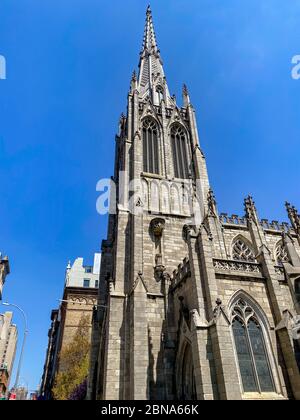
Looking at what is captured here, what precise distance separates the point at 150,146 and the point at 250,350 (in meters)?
20.6

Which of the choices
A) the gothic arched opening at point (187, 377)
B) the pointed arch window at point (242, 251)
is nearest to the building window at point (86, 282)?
the pointed arch window at point (242, 251)

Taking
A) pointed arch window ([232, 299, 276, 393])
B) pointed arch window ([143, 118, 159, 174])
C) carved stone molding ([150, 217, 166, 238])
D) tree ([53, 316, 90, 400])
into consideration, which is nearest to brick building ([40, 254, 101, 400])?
tree ([53, 316, 90, 400])

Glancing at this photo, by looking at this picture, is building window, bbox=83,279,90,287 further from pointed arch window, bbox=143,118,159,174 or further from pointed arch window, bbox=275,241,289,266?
pointed arch window, bbox=275,241,289,266

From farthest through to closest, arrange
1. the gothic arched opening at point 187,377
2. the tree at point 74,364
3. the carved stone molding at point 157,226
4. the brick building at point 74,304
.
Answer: the brick building at point 74,304 → the tree at point 74,364 → the carved stone molding at point 157,226 → the gothic arched opening at point 187,377

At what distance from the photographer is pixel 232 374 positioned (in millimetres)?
10641

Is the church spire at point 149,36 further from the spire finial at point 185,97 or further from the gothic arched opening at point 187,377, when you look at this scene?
the gothic arched opening at point 187,377

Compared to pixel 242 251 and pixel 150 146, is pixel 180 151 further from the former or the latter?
pixel 242 251

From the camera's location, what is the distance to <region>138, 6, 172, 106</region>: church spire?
37719mm

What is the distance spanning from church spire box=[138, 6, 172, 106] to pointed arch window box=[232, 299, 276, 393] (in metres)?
27.9

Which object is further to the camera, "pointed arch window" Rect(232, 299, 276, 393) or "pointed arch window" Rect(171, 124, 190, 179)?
"pointed arch window" Rect(171, 124, 190, 179)

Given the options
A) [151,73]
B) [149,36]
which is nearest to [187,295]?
[151,73]

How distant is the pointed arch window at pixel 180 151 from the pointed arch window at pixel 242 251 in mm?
7761

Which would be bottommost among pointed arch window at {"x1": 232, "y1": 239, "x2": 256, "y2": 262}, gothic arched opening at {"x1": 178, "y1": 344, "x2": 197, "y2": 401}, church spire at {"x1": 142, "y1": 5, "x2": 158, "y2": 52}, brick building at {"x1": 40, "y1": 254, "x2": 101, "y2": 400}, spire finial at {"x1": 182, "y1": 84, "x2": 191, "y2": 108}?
gothic arched opening at {"x1": 178, "y1": 344, "x2": 197, "y2": 401}

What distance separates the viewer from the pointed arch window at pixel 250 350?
11.6 metres
